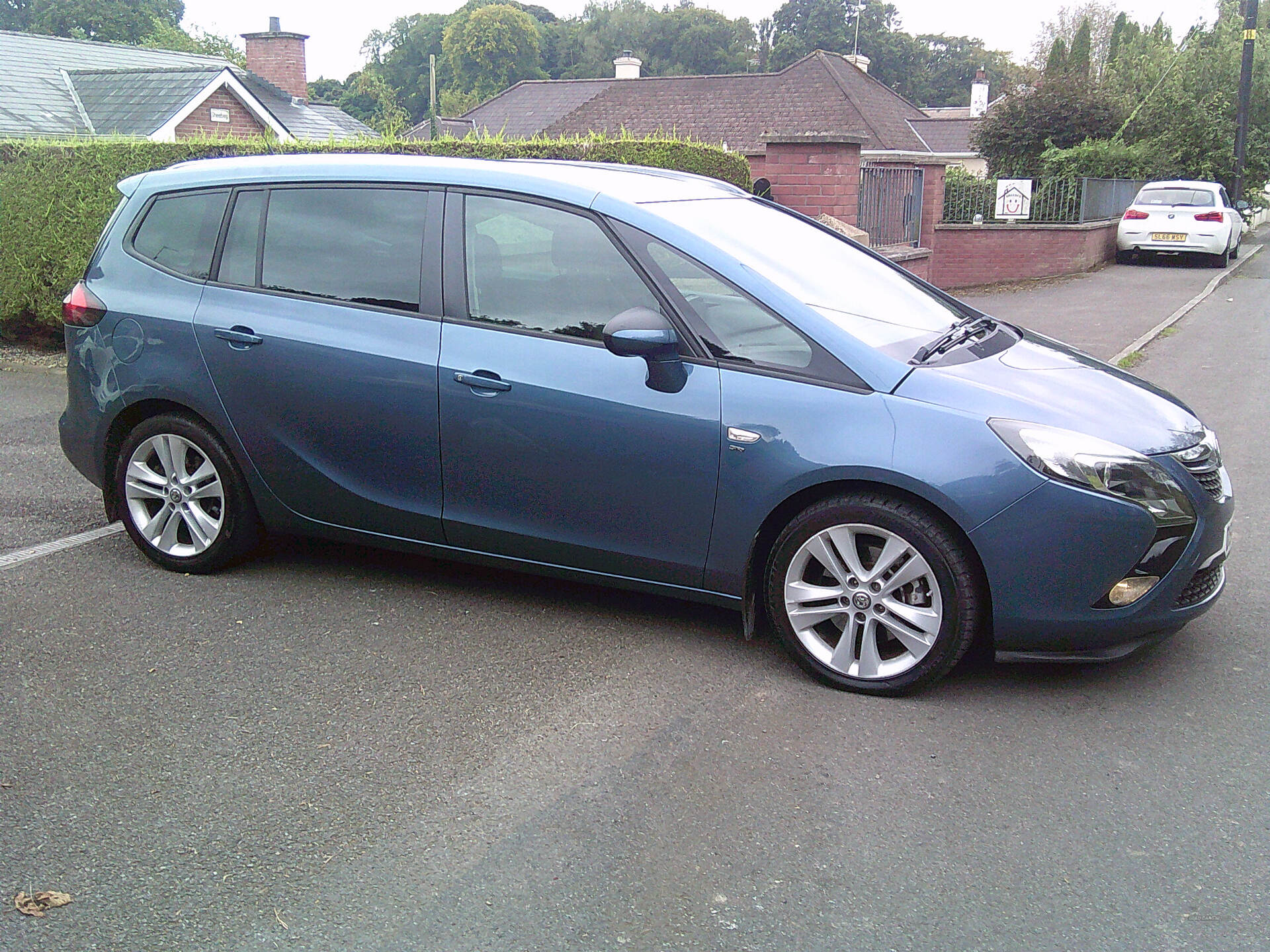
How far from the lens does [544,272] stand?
459cm

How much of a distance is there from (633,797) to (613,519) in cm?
124

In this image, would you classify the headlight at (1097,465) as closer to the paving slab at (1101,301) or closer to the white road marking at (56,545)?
the white road marking at (56,545)

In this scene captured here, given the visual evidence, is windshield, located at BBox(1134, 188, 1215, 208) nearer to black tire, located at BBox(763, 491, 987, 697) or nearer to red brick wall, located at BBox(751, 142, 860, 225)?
red brick wall, located at BBox(751, 142, 860, 225)

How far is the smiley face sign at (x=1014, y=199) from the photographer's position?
2178 centimetres

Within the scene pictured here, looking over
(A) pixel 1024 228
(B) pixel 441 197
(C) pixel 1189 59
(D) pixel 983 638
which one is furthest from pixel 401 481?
(C) pixel 1189 59

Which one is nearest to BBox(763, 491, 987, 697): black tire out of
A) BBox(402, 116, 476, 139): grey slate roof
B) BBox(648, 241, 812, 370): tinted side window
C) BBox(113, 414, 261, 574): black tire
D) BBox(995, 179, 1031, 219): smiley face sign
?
BBox(648, 241, 812, 370): tinted side window

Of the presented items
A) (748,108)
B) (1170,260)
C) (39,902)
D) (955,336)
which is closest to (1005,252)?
(1170,260)

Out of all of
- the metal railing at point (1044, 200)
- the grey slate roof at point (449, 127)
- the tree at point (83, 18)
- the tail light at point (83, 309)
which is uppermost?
the tree at point (83, 18)

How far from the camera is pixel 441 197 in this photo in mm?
4773

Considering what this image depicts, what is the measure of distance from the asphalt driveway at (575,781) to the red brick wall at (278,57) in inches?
1696

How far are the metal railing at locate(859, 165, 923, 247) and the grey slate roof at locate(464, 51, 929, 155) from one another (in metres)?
24.7

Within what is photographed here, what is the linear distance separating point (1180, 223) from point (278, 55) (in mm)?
33377

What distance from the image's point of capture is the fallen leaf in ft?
9.60

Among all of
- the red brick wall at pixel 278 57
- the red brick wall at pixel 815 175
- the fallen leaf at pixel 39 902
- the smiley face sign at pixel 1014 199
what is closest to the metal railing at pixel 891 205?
the red brick wall at pixel 815 175
